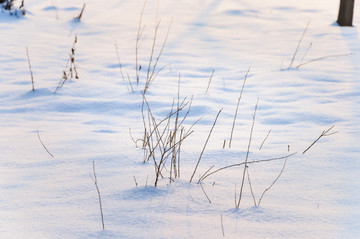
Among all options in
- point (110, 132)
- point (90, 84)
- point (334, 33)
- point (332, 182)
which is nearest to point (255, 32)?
point (334, 33)

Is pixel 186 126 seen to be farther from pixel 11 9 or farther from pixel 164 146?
pixel 11 9

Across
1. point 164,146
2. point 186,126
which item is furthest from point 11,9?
point 164,146

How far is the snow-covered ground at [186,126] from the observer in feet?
5.29

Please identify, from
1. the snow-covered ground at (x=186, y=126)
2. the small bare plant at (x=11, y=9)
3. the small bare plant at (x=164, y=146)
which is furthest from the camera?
the small bare plant at (x=11, y=9)

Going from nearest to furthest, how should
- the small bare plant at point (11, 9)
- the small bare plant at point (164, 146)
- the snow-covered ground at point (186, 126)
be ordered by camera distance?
the snow-covered ground at point (186, 126) → the small bare plant at point (164, 146) → the small bare plant at point (11, 9)

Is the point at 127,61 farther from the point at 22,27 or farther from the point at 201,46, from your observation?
the point at 22,27

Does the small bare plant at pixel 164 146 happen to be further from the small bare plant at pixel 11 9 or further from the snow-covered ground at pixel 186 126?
the small bare plant at pixel 11 9

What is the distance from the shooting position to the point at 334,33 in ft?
18.6

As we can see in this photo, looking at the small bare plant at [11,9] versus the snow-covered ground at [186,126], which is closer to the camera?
the snow-covered ground at [186,126]

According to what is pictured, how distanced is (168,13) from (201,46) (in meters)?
1.89

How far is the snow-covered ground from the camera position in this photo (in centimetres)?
161

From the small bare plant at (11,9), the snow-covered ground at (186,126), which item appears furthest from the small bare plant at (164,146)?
the small bare plant at (11,9)

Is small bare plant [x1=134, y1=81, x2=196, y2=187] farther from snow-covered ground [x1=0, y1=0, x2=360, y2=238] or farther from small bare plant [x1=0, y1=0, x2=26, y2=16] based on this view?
small bare plant [x1=0, y1=0, x2=26, y2=16]

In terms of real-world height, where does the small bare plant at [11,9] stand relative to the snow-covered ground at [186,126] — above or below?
above
